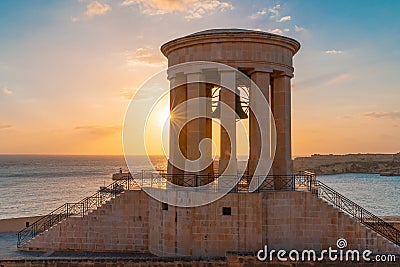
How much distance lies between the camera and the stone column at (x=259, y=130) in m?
16.5

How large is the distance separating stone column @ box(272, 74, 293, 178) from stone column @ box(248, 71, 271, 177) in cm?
97

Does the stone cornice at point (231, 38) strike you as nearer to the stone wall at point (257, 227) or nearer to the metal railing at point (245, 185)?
the metal railing at point (245, 185)

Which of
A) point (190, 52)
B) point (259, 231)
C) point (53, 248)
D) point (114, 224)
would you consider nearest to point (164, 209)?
point (114, 224)

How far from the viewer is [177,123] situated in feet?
59.4

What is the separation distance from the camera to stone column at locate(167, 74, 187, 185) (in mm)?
17906

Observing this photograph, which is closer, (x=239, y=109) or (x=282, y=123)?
(x=282, y=123)

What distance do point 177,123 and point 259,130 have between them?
→ 3.50 meters

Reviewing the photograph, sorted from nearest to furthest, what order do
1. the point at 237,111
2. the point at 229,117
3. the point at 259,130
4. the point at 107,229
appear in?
the point at 229,117
the point at 259,130
the point at 107,229
the point at 237,111

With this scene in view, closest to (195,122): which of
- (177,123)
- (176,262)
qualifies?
(177,123)

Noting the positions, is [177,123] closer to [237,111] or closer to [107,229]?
[237,111]

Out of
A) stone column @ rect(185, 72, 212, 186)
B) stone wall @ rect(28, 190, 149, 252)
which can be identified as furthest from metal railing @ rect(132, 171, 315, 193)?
stone wall @ rect(28, 190, 149, 252)

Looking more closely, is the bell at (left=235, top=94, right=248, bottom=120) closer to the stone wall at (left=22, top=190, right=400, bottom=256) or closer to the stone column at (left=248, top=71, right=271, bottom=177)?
the stone column at (left=248, top=71, right=271, bottom=177)

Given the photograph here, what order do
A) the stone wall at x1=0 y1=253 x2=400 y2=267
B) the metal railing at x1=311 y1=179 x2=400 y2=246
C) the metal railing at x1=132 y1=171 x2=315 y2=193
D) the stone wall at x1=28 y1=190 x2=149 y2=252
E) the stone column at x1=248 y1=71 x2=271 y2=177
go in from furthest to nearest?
the stone wall at x1=28 y1=190 x2=149 y2=252
the stone column at x1=248 y1=71 x2=271 y2=177
the metal railing at x1=311 y1=179 x2=400 y2=246
the metal railing at x1=132 y1=171 x2=315 y2=193
the stone wall at x1=0 y1=253 x2=400 y2=267

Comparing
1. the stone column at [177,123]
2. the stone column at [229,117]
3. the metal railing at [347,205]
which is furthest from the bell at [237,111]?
the metal railing at [347,205]
